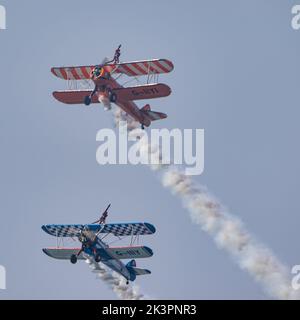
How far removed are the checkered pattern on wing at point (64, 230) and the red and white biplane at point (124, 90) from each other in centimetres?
634

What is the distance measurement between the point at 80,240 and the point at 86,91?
27.2 ft

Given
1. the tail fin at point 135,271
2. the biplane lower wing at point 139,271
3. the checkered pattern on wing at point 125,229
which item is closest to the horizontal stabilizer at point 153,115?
the checkered pattern on wing at point 125,229

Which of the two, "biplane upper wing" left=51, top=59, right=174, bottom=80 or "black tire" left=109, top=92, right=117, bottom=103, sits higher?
"biplane upper wing" left=51, top=59, right=174, bottom=80

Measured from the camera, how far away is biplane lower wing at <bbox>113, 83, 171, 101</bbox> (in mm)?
54062

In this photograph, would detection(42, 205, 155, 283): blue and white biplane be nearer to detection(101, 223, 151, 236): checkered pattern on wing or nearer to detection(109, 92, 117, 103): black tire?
detection(101, 223, 151, 236): checkered pattern on wing

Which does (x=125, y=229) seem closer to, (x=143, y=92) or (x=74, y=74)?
(x=143, y=92)

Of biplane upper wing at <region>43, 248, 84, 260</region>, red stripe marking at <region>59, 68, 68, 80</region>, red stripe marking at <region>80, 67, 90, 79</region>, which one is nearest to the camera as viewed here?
biplane upper wing at <region>43, 248, 84, 260</region>

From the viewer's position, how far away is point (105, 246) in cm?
5472

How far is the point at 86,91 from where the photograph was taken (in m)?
57.1

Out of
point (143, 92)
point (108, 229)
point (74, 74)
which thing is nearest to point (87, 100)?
point (143, 92)

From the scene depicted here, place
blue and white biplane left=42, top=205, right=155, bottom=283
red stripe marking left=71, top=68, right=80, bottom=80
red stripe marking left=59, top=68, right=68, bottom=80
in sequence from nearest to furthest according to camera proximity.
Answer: blue and white biplane left=42, top=205, right=155, bottom=283 < red stripe marking left=71, top=68, right=80, bottom=80 < red stripe marking left=59, top=68, right=68, bottom=80

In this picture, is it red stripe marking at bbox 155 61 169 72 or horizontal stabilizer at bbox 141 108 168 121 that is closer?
red stripe marking at bbox 155 61 169 72

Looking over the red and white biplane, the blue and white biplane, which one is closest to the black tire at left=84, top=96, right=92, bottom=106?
the red and white biplane

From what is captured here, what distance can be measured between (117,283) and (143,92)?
984 centimetres
